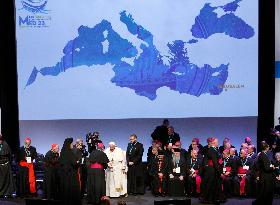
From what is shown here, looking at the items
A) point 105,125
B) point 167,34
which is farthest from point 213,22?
point 105,125

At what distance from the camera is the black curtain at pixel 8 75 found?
16891 millimetres

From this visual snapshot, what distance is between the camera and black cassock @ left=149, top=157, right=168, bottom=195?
14781 mm

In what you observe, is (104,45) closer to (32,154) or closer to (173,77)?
(173,77)

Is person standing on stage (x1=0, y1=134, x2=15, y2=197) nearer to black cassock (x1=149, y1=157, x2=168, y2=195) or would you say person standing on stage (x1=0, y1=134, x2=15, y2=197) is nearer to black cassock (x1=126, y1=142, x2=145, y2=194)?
black cassock (x1=126, y1=142, x2=145, y2=194)

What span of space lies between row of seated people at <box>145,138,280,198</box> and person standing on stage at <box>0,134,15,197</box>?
354 centimetres

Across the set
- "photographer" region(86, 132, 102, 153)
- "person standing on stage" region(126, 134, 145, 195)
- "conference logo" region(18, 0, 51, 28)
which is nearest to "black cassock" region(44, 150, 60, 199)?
"photographer" region(86, 132, 102, 153)

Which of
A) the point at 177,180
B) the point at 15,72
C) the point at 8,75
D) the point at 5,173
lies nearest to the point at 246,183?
the point at 177,180

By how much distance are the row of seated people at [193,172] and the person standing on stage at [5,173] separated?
3541 millimetres

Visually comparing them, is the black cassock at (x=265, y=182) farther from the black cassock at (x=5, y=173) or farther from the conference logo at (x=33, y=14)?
the conference logo at (x=33, y=14)

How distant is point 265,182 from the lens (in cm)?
1319

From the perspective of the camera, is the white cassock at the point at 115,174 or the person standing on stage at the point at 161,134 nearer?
the white cassock at the point at 115,174

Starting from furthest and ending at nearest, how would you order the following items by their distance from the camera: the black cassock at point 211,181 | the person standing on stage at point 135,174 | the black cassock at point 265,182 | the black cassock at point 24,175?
the person standing on stage at point 135,174 → the black cassock at point 24,175 → the black cassock at point 211,181 → the black cassock at point 265,182

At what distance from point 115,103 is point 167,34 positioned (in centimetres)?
248

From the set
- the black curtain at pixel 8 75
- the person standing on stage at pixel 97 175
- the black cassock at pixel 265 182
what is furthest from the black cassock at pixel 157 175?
the black curtain at pixel 8 75
